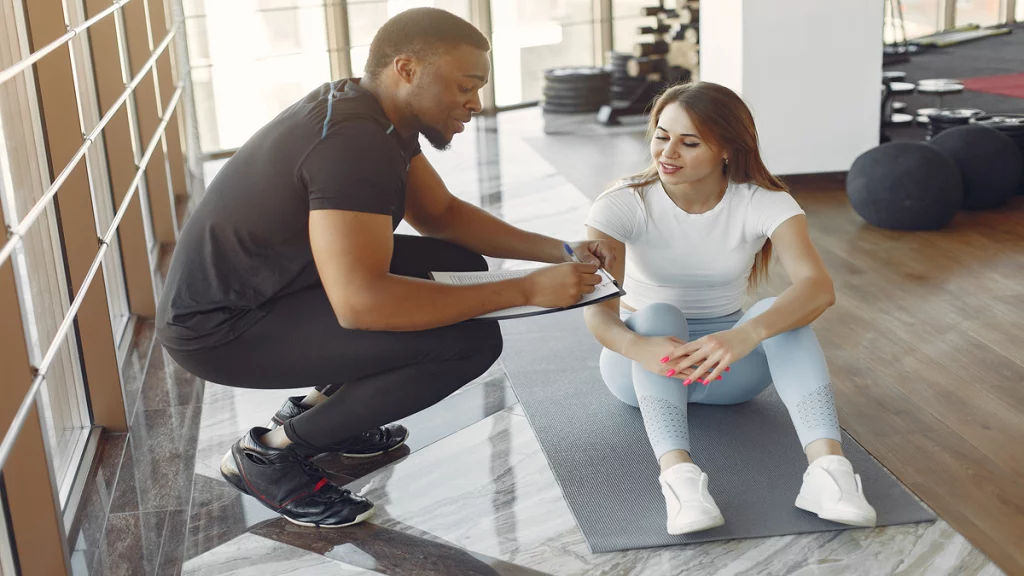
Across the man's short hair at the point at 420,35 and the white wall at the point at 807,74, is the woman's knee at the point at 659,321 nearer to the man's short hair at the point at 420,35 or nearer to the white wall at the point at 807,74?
the man's short hair at the point at 420,35

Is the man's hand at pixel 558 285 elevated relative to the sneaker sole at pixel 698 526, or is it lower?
elevated

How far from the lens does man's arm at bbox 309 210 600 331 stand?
1.81 metres

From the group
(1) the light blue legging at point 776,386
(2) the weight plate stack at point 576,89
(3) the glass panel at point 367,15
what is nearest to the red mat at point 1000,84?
(2) the weight plate stack at point 576,89

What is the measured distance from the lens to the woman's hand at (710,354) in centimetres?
199

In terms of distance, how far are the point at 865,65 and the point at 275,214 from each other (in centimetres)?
346

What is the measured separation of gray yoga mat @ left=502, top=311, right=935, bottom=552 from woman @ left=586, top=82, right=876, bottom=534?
53 mm

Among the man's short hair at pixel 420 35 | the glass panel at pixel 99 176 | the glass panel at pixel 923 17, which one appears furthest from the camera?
the glass panel at pixel 923 17

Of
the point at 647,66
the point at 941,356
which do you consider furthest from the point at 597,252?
the point at 647,66

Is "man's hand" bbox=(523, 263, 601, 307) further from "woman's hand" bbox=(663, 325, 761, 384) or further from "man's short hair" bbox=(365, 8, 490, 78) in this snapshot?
"man's short hair" bbox=(365, 8, 490, 78)

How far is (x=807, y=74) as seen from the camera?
15.1ft

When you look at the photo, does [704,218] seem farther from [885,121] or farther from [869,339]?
[885,121]

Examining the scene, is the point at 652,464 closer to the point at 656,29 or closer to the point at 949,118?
the point at 949,118

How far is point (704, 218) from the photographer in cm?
229

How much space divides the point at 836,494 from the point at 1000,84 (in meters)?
6.08
